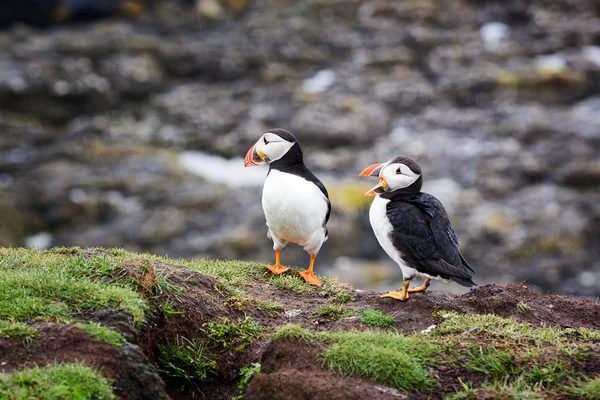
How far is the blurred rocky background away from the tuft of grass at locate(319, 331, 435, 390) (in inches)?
510

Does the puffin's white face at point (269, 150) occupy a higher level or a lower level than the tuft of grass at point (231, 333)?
higher

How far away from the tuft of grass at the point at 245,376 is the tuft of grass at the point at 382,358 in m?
0.70

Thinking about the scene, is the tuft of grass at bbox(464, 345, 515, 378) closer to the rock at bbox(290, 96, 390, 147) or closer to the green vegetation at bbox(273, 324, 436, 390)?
the green vegetation at bbox(273, 324, 436, 390)

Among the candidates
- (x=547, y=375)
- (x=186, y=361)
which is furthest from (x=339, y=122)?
(x=547, y=375)

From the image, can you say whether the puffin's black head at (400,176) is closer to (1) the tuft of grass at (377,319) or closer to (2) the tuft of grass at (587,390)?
(1) the tuft of grass at (377,319)

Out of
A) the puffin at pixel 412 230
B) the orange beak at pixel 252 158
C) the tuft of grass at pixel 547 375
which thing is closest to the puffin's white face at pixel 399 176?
the puffin at pixel 412 230

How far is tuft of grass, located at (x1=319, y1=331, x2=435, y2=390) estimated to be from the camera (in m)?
5.42

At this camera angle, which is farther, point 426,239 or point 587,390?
point 426,239

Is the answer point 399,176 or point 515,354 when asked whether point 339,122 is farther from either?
point 515,354

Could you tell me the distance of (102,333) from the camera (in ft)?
17.4

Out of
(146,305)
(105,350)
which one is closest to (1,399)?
(105,350)

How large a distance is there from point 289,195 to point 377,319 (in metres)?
2.25

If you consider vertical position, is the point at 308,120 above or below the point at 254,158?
below

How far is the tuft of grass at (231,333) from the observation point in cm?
644
